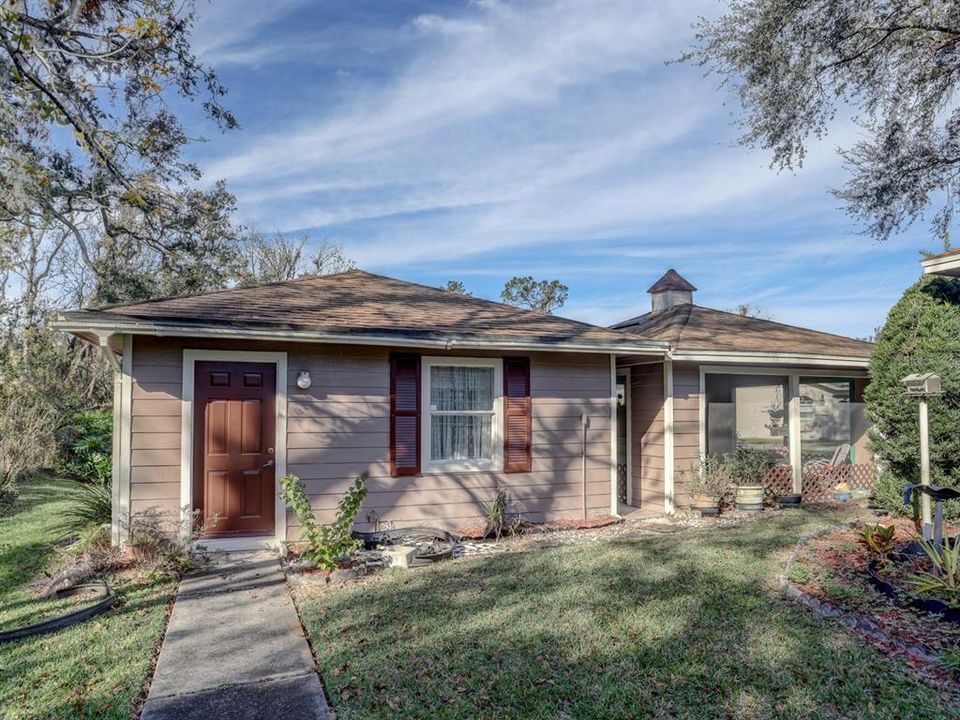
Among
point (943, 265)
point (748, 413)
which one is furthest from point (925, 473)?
point (748, 413)

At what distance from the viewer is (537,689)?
3.38m

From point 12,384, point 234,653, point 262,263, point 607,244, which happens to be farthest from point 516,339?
point 262,263

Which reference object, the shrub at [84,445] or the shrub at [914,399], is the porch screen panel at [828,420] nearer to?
the shrub at [914,399]

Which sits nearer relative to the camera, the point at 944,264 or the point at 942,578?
→ the point at 942,578

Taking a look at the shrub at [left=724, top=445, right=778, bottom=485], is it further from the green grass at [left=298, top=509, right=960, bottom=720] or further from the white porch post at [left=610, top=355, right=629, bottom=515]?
the green grass at [left=298, top=509, right=960, bottom=720]

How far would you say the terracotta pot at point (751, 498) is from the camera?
8883 millimetres

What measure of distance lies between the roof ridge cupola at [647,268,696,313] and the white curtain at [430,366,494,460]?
599 cm

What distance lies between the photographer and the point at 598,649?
12.7 feet

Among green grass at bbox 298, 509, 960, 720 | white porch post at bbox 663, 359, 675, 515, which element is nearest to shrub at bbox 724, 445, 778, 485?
white porch post at bbox 663, 359, 675, 515

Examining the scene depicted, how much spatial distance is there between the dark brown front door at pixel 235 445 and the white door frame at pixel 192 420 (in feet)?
0.21

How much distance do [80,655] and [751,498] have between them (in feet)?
26.7

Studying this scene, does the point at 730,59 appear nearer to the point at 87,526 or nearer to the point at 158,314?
the point at 158,314

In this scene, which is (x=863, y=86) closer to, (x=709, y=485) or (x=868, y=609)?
(x=709, y=485)

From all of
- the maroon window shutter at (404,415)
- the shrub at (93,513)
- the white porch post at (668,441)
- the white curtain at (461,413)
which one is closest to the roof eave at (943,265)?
the white porch post at (668,441)
